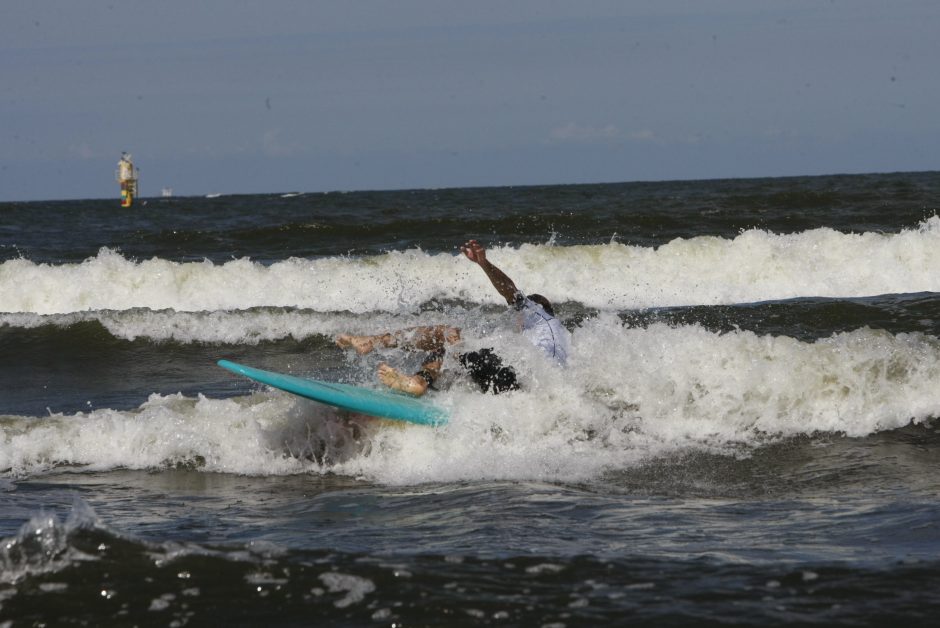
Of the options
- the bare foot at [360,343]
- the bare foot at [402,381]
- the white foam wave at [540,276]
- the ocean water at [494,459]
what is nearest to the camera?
the ocean water at [494,459]

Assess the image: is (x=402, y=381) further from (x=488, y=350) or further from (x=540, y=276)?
(x=540, y=276)

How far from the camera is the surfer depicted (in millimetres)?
7816

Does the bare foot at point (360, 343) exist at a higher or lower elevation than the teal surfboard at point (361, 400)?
higher

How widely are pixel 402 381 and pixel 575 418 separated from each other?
4.48ft

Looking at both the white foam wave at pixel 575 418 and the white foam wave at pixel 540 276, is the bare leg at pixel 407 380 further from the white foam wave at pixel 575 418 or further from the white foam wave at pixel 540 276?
the white foam wave at pixel 540 276

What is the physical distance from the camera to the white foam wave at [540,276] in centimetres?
1720

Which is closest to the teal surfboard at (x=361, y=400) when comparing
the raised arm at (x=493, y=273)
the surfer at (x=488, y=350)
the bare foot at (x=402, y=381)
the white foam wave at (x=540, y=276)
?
the bare foot at (x=402, y=381)

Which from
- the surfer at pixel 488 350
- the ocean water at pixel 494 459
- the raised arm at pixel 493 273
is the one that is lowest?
the ocean water at pixel 494 459

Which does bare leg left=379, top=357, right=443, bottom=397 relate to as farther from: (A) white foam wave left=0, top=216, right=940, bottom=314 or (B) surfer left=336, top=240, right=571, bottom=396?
(A) white foam wave left=0, top=216, right=940, bottom=314

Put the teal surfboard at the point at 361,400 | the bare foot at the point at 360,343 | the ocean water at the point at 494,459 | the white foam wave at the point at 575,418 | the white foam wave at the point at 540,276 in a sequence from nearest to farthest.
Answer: the ocean water at the point at 494,459 → the teal surfboard at the point at 361,400 → the white foam wave at the point at 575,418 → the bare foot at the point at 360,343 → the white foam wave at the point at 540,276

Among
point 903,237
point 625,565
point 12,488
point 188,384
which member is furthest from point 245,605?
point 903,237

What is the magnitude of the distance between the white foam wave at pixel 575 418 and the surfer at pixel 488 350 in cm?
11

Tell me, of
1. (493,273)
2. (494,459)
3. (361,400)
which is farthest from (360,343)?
(494,459)

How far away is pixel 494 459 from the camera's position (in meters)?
7.36
